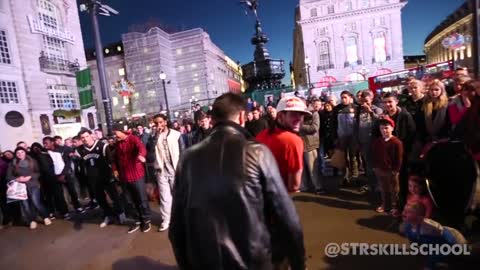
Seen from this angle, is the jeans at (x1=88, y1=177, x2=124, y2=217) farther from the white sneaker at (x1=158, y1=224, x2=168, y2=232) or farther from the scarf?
the scarf

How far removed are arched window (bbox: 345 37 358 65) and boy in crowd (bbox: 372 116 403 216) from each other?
178 feet

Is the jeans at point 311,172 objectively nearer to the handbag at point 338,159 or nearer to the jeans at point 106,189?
the handbag at point 338,159

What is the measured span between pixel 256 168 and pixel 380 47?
59.4m

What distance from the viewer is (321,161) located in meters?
7.02

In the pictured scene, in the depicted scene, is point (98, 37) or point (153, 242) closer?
point (153, 242)

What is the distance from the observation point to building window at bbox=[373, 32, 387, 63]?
52.9 m

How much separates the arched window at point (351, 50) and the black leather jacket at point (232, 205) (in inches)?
2277

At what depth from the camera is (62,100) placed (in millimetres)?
30516

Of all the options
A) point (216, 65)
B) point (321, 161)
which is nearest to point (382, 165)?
point (321, 161)

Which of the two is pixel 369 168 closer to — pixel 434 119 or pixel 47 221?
pixel 434 119

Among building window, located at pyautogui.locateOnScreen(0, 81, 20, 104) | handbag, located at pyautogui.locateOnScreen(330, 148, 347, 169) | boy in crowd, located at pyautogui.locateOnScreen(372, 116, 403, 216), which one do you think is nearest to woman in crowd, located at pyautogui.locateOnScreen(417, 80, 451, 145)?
boy in crowd, located at pyautogui.locateOnScreen(372, 116, 403, 216)

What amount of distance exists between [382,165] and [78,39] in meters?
37.9

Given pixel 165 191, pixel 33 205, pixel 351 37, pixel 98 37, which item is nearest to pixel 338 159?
pixel 165 191

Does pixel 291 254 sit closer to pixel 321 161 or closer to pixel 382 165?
pixel 382 165
